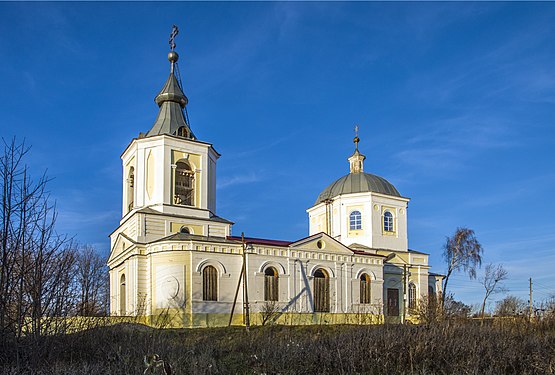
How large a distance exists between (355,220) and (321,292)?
27.4 ft

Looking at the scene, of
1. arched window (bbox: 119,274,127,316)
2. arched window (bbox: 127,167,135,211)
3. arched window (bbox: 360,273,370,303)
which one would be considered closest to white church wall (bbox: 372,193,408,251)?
arched window (bbox: 360,273,370,303)

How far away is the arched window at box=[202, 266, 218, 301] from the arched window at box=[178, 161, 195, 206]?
4040mm

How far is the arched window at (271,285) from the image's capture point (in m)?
29.2

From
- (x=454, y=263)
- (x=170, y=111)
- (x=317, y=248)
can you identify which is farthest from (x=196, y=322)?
(x=454, y=263)

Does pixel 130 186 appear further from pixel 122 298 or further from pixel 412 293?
pixel 412 293

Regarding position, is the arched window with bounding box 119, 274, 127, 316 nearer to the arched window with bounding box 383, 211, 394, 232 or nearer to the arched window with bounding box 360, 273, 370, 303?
the arched window with bounding box 360, 273, 370, 303

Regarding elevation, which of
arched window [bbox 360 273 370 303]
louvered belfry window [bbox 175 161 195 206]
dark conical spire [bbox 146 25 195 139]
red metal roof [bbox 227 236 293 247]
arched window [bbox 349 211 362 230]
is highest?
dark conical spire [bbox 146 25 195 139]

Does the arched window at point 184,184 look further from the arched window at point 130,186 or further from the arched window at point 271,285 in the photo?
the arched window at point 271,285

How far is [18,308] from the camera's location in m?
8.88

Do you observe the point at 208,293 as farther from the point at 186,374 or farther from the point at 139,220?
the point at 186,374

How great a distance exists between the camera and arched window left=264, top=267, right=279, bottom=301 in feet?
95.8

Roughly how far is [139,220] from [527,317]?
17.5m

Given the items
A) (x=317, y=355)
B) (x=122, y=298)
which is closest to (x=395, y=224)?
(x=122, y=298)

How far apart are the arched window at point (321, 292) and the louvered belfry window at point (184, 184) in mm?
7567
